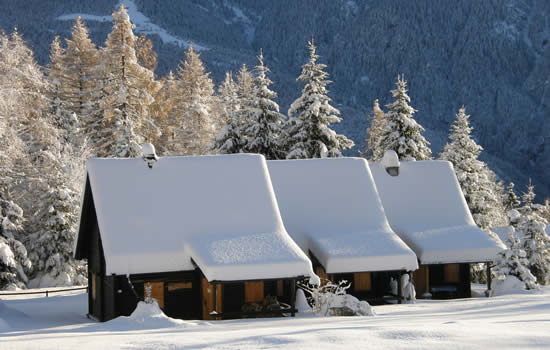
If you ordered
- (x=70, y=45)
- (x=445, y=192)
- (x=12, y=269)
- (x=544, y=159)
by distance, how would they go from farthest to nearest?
(x=544, y=159), (x=70, y=45), (x=12, y=269), (x=445, y=192)

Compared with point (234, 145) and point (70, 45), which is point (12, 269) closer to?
point (234, 145)

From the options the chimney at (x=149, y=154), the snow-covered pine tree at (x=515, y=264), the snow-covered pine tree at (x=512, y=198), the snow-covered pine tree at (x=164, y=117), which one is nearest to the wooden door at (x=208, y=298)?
the chimney at (x=149, y=154)

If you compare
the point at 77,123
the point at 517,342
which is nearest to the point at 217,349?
the point at 517,342

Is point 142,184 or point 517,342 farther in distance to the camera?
point 142,184

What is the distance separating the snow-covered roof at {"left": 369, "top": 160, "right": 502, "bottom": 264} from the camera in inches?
1059

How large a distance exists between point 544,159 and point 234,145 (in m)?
167

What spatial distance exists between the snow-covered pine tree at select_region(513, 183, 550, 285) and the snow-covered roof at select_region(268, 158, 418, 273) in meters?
9.85

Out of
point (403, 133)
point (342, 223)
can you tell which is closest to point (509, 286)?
point (342, 223)

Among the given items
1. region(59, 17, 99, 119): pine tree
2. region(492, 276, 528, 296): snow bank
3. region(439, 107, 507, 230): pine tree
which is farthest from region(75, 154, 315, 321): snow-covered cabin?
region(59, 17, 99, 119): pine tree

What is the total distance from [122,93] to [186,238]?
21.1 metres

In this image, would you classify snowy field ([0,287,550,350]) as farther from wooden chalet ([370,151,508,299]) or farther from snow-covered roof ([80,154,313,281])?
wooden chalet ([370,151,508,299])

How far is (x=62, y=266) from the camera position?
Result: 1483 inches

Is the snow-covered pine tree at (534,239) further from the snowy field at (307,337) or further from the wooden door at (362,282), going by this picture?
the snowy field at (307,337)

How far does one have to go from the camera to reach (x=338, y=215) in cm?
2650
